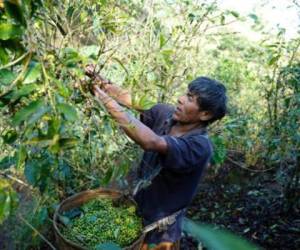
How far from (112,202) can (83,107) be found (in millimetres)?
718

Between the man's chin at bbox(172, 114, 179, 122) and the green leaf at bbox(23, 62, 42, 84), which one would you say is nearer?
the green leaf at bbox(23, 62, 42, 84)

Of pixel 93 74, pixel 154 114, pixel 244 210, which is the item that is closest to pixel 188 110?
pixel 154 114

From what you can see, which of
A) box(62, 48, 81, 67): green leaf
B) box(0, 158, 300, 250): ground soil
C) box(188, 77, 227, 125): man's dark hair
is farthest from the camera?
box(0, 158, 300, 250): ground soil

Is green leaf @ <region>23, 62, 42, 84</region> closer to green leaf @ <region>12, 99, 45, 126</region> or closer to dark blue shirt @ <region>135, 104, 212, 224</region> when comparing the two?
green leaf @ <region>12, 99, 45, 126</region>

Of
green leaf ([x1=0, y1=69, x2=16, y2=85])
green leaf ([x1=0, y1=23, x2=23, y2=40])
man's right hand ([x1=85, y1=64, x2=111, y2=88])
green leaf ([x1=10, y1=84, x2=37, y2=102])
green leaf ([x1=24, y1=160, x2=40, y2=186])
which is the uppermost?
green leaf ([x1=0, y1=23, x2=23, y2=40])

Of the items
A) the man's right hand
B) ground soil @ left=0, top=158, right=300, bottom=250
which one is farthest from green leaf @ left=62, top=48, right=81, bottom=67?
ground soil @ left=0, top=158, right=300, bottom=250

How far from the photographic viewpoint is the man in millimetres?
1942

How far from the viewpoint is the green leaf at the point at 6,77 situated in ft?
2.93

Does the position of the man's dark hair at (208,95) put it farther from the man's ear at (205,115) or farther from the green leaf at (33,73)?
the green leaf at (33,73)

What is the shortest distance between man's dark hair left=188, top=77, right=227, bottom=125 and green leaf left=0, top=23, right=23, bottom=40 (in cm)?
132

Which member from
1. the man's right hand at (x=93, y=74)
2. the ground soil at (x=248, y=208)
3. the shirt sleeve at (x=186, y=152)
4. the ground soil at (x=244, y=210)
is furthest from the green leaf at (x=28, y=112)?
the ground soil at (x=248, y=208)

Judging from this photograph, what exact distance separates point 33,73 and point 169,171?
123cm

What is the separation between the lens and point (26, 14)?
86 cm

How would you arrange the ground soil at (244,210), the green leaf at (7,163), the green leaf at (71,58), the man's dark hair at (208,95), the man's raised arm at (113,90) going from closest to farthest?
the green leaf at (71,58), the green leaf at (7,163), the man's raised arm at (113,90), the man's dark hair at (208,95), the ground soil at (244,210)
